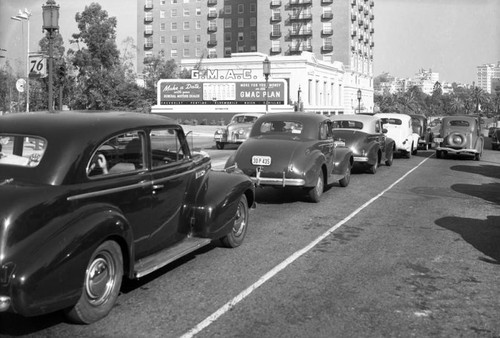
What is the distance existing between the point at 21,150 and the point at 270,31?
313ft

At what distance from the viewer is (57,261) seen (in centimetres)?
382

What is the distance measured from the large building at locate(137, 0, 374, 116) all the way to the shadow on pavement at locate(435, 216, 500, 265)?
2798 inches

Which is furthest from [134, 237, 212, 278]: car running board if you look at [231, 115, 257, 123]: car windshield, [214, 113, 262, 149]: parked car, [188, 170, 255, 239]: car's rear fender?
[231, 115, 257, 123]: car windshield

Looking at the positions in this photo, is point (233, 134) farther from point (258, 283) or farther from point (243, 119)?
point (258, 283)

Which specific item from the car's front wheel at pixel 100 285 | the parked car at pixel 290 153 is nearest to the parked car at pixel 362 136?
the parked car at pixel 290 153

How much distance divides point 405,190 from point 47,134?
9.62 m

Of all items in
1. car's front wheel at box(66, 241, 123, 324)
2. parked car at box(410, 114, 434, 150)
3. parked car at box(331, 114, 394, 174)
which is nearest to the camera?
car's front wheel at box(66, 241, 123, 324)

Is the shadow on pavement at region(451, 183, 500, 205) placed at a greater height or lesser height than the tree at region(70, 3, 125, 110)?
lesser

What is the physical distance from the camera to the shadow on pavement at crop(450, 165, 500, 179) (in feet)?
53.6

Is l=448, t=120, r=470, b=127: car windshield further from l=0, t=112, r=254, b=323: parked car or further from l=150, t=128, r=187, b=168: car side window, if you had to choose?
l=150, t=128, r=187, b=168: car side window

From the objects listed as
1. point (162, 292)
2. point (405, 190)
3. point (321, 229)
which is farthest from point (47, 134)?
point (405, 190)

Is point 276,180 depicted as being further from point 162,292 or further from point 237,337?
point 237,337

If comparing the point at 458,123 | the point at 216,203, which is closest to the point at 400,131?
the point at 458,123

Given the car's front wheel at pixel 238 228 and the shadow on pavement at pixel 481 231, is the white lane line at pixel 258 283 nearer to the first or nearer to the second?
the car's front wheel at pixel 238 228
